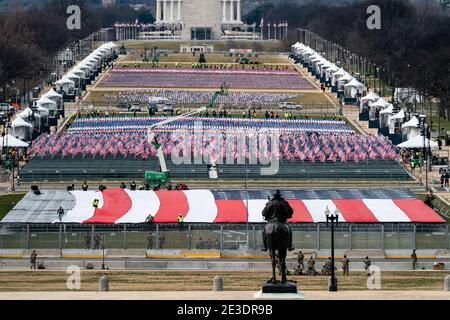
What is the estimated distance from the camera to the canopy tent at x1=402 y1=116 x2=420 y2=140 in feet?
388

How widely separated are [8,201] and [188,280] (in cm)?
3022

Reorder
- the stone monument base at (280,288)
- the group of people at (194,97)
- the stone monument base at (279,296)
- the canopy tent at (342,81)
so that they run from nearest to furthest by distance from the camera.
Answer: the stone monument base at (279,296) → the stone monument base at (280,288) → the group of people at (194,97) → the canopy tent at (342,81)

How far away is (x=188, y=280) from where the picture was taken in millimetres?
62969

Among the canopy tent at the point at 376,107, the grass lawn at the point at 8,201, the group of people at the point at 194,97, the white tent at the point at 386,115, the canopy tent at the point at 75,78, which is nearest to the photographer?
the grass lawn at the point at 8,201

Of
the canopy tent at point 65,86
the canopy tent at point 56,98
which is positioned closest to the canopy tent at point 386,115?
the canopy tent at point 56,98

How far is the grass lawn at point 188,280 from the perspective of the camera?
6012cm

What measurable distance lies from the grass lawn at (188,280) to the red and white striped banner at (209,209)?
13.4 metres

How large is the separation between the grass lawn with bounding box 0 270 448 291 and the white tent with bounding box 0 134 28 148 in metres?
45.0

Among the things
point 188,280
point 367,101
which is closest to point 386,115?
point 367,101

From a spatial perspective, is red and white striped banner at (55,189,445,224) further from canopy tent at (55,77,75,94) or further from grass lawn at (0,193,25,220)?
canopy tent at (55,77,75,94)
